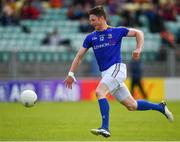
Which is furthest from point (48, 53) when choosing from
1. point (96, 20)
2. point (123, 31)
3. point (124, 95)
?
point (96, 20)

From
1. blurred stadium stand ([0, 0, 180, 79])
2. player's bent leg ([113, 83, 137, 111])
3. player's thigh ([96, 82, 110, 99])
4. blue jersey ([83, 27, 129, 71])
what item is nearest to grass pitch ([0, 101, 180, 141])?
player's bent leg ([113, 83, 137, 111])

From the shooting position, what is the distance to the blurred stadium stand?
27109mm

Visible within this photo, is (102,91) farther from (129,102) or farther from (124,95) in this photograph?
(129,102)

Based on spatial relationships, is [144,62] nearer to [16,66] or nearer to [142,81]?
[142,81]

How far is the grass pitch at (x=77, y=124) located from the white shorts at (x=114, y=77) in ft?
3.20

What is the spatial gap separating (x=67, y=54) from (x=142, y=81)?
3331 mm

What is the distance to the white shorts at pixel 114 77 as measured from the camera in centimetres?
1373

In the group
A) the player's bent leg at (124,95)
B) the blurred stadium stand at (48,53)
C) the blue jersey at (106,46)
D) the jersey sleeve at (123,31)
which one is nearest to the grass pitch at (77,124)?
the player's bent leg at (124,95)

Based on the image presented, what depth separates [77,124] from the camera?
57.8 ft

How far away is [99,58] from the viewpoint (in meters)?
13.9

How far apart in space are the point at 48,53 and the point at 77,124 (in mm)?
10673

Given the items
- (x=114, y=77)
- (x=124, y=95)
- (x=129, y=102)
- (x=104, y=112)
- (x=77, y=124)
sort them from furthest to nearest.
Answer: (x=77, y=124) → (x=129, y=102) → (x=124, y=95) → (x=114, y=77) → (x=104, y=112)

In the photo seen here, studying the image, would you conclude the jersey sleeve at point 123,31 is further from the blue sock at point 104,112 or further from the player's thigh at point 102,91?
the blue sock at point 104,112

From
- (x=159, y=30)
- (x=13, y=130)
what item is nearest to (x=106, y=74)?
(x=13, y=130)
